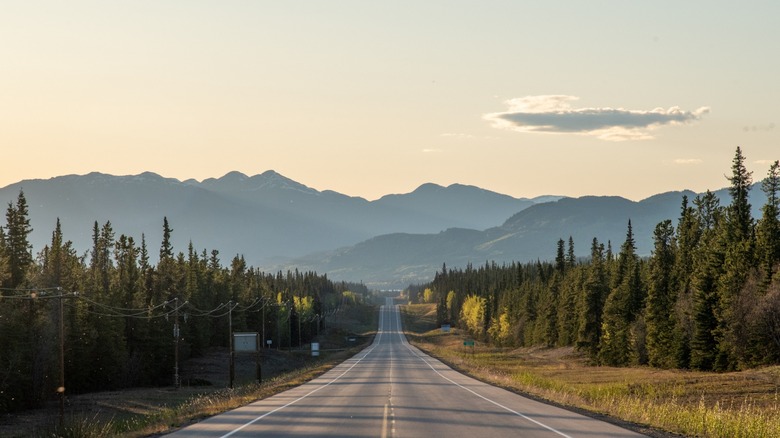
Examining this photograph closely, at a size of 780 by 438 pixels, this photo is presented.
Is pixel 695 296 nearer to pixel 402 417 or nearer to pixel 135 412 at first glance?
pixel 135 412

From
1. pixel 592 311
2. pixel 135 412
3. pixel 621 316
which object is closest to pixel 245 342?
pixel 135 412

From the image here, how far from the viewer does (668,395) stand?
5378 cm

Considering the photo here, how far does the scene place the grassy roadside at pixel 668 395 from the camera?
2895 cm

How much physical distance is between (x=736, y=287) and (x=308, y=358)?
84421 mm

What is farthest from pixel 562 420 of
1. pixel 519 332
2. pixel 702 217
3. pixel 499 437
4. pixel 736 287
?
pixel 519 332

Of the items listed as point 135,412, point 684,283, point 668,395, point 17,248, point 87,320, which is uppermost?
point 17,248

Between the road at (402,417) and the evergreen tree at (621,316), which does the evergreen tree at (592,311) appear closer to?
the evergreen tree at (621,316)

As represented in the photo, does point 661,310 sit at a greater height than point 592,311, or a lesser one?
greater

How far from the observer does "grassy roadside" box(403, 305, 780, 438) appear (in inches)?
1140

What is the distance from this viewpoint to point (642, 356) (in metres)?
94.1

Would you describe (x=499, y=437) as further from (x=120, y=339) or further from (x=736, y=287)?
(x=120, y=339)

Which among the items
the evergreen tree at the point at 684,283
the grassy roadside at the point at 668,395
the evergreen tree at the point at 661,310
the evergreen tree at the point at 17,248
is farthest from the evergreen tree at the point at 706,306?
the evergreen tree at the point at 17,248

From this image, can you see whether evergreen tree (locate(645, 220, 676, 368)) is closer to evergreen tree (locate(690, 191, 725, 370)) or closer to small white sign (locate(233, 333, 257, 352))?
evergreen tree (locate(690, 191, 725, 370))

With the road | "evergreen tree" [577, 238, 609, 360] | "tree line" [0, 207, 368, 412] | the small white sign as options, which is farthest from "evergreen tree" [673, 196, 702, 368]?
"tree line" [0, 207, 368, 412]
